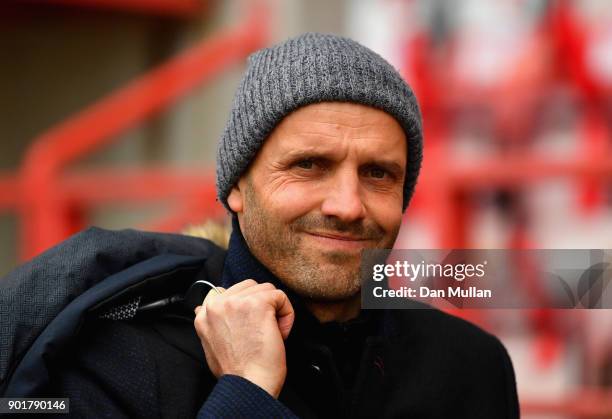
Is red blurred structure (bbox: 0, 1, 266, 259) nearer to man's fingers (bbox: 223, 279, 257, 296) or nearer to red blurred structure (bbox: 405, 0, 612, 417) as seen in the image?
red blurred structure (bbox: 405, 0, 612, 417)

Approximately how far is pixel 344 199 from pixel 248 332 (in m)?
0.35

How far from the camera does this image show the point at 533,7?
5680 millimetres

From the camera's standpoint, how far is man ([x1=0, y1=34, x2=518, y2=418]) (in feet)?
5.24

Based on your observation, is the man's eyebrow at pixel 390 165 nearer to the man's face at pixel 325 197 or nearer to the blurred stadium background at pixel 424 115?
the man's face at pixel 325 197

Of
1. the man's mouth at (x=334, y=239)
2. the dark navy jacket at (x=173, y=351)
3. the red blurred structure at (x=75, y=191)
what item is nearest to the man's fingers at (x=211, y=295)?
the dark navy jacket at (x=173, y=351)

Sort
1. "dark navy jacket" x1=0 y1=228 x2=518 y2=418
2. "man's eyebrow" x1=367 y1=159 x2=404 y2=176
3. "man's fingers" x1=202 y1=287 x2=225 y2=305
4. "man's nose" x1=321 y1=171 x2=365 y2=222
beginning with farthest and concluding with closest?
"man's eyebrow" x1=367 y1=159 x2=404 y2=176 < "man's nose" x1=321 y1=171 x2=365 y2=222 < "man's fingers" x1=202 y1=287 x2=225 y2=305 < "dark navy jacket" x1=0 y1=228 x2=518 y2=418

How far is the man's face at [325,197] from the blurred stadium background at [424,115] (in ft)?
5.53

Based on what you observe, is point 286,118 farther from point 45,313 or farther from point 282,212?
point 45,313

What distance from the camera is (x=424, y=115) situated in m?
5.45

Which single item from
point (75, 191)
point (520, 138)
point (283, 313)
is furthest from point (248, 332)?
point (520, 138)

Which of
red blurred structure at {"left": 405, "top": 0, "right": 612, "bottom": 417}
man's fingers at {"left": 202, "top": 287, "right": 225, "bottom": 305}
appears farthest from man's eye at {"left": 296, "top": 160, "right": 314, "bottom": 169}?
red blurred structure at {"left": 405, "top": 0, "right": 612, "bottom": 417}

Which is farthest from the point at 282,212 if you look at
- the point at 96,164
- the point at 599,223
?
the point at 96,164

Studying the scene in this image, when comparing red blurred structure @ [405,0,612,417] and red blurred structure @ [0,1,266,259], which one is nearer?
red blurred structure @ [405,0,612,417]

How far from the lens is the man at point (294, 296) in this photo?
1597mm
